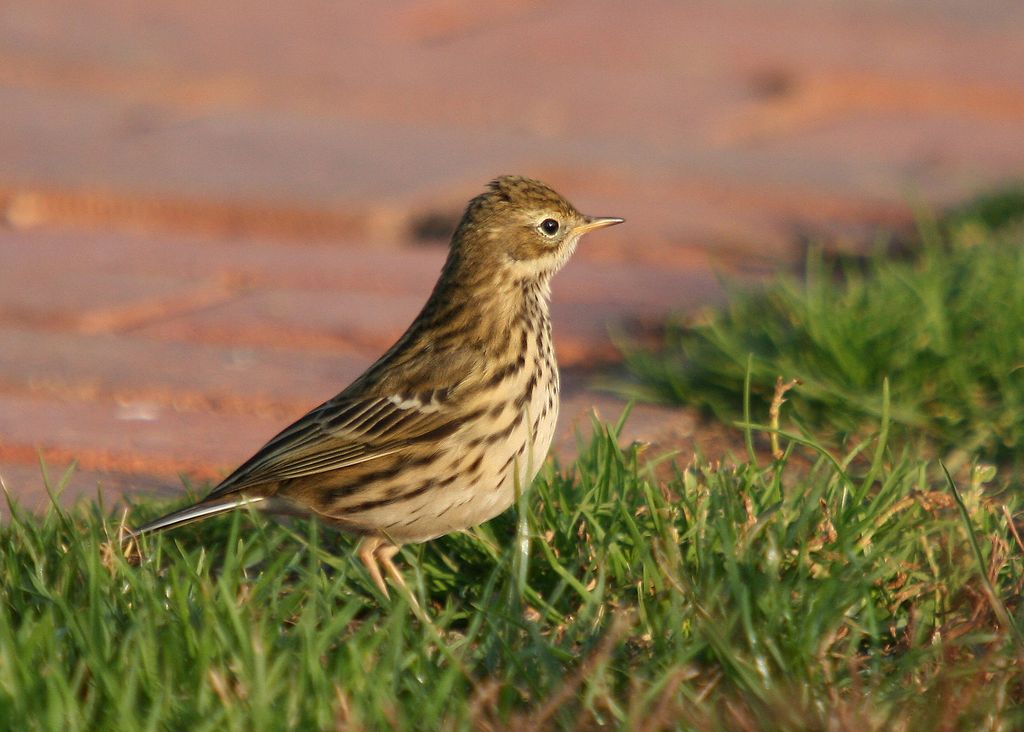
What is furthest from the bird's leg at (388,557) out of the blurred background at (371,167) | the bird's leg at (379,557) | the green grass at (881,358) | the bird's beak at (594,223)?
the green grass at (881,358)

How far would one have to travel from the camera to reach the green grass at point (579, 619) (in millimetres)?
2791

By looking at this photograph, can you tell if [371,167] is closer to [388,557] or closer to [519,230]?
[519,230]

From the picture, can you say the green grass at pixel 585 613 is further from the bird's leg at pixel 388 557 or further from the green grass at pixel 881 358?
the green grass at pixel 881 358

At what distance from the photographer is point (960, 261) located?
18.9ft

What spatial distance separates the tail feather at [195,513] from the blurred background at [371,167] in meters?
0.61

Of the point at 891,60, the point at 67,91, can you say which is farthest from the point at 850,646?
the point at 891,60

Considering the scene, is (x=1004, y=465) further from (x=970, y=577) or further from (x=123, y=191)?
(x=123, y=191)

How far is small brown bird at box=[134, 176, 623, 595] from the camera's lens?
3748 mm

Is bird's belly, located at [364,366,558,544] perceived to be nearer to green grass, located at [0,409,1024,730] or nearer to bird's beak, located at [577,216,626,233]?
green grass, located at [0,409,1024,730]

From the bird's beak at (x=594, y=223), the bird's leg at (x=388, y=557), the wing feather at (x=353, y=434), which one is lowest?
the bird's leg at (x=388, y=557)

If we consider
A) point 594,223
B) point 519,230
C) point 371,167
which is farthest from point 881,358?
point 371,167

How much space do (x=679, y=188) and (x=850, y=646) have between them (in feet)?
15.2

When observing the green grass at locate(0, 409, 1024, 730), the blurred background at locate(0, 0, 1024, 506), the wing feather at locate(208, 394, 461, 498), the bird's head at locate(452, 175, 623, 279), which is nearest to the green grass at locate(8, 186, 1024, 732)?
the green grass at locate(0, 409, 1024, 730)

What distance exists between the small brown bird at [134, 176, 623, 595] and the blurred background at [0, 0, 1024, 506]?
1.88 feet
